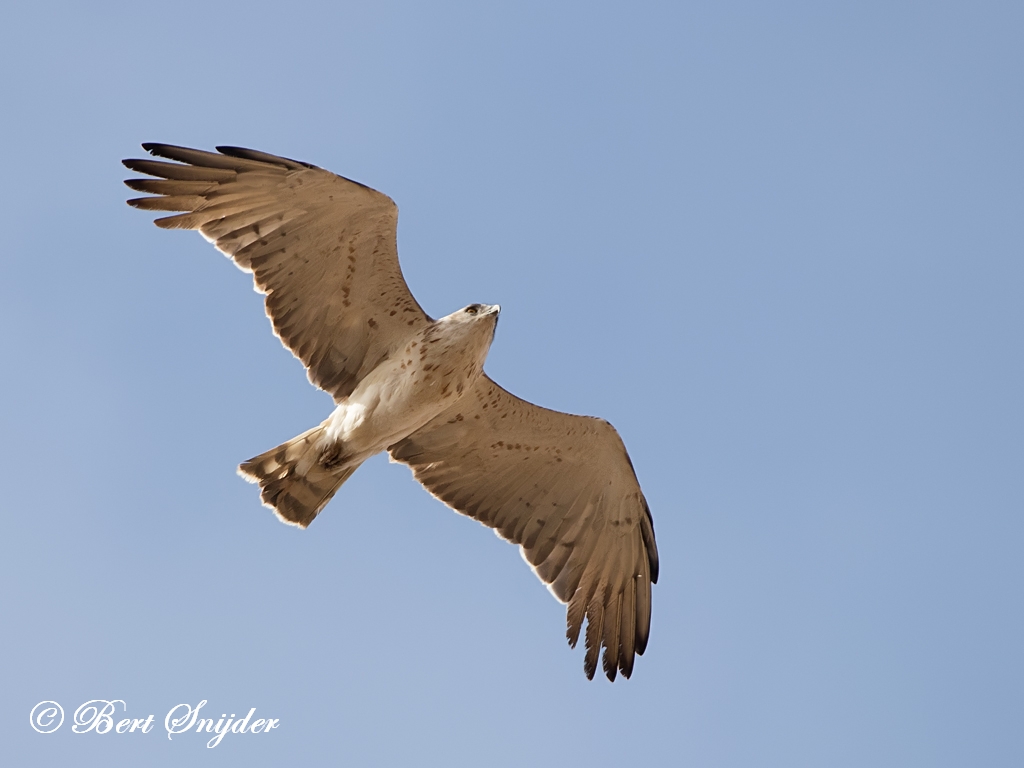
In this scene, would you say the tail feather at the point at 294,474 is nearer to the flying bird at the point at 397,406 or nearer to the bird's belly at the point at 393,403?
the flying bird at the point at 397,406

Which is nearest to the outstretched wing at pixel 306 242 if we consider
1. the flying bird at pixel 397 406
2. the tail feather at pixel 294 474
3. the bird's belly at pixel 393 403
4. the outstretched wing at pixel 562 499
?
the flying bird at pixel 397 406

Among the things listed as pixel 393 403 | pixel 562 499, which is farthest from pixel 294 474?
pixel 562 499

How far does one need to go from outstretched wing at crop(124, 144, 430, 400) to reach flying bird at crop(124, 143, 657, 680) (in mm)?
13

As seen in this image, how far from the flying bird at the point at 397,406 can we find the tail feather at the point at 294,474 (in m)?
0.01

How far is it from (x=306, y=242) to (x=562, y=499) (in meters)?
3.72

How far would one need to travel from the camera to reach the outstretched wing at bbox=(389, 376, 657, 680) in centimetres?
1223

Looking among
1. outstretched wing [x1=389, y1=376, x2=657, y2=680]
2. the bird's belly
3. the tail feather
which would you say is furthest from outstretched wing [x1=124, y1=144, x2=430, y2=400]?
outstretched wing [x1=389, y1=376, x2=657, y2=680]

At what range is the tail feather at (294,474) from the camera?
1154 cm

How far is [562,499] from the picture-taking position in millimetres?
12680

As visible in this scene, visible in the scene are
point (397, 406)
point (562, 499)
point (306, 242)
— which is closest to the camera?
point (306, 242)

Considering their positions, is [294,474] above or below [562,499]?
below

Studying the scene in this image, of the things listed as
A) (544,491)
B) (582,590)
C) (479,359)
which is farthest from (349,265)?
(582,590)

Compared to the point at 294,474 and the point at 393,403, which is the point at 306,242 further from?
the point at 294,474

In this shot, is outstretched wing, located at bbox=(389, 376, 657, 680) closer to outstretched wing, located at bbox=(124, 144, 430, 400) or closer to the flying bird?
the flying bird
